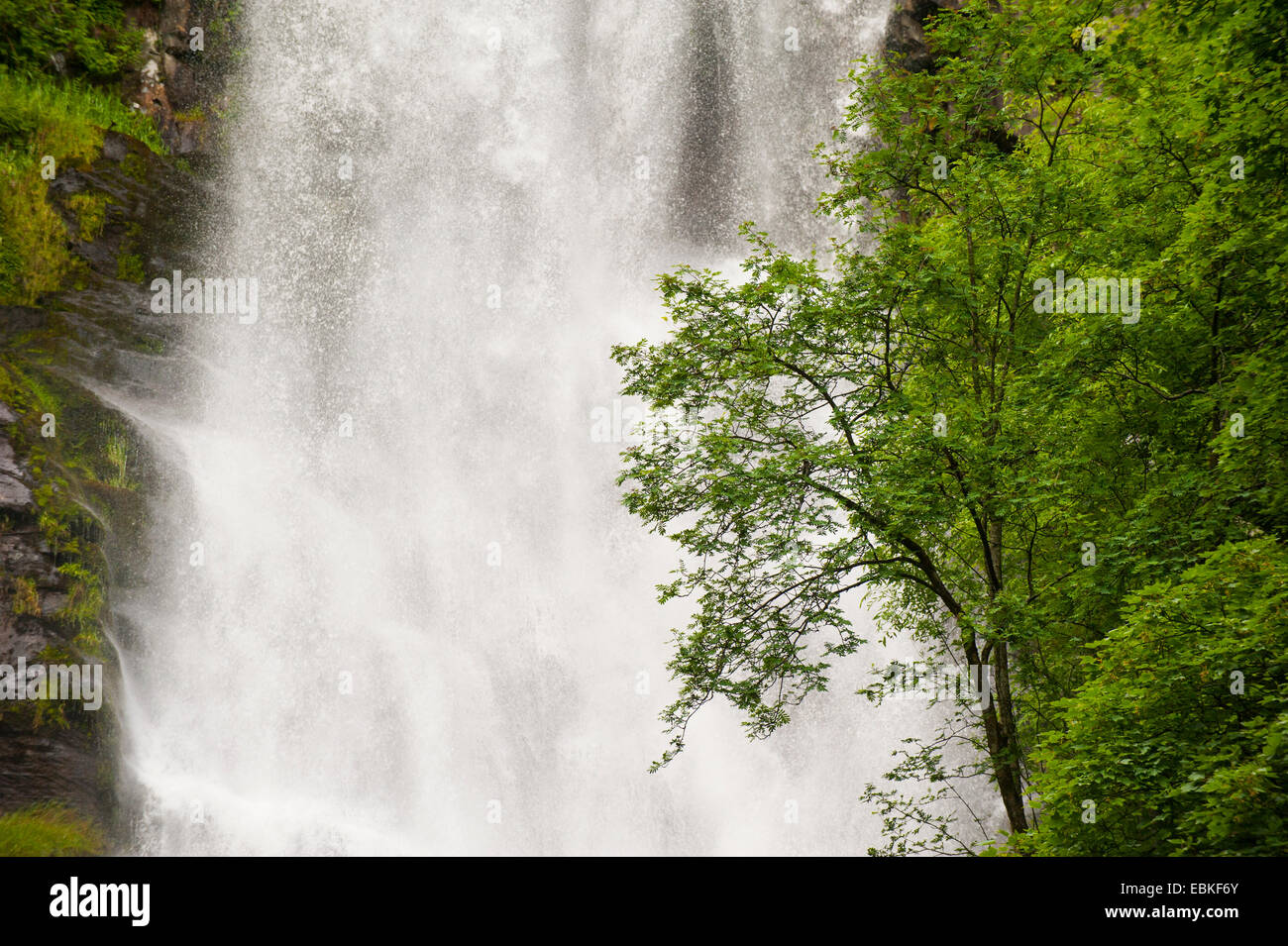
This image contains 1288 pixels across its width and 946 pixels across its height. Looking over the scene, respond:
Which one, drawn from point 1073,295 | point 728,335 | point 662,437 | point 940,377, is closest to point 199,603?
point 662,437

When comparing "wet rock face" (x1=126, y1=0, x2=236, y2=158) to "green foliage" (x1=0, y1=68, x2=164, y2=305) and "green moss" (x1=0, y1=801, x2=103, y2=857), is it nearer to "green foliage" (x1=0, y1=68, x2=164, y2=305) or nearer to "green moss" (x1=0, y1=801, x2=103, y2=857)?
"green foliage" (x1=0, y1=68, x2=164, y2=305)

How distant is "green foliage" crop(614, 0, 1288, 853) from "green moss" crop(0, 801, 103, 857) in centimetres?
983

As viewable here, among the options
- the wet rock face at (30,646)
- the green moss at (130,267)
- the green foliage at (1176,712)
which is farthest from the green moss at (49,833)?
the green foliage at (1176,712)

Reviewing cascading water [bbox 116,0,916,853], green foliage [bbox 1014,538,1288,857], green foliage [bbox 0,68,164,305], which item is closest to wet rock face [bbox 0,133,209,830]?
green foliage [bbox 0,68,164,305]

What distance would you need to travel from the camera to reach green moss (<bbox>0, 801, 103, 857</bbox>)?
13.0 metres

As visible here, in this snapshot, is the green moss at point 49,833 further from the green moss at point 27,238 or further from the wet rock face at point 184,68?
the wet rock face at point 184,68

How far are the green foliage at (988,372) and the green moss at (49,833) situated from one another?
32.3 ft

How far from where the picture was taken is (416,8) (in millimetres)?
23953

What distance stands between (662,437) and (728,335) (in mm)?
1446

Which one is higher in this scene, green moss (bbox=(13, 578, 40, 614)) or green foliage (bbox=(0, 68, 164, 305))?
green foliage (bbox=(0, 68, 164, 305))

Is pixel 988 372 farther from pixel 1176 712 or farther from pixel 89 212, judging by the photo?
pixel 89 212

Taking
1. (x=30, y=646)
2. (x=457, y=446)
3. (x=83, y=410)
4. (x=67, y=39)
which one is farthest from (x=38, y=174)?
→ (x=30, y=646)

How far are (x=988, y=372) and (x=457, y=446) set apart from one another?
13573 mm

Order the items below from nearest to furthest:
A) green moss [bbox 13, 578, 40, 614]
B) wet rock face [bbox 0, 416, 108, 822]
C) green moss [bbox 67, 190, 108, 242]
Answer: wet rock face [bbox 0, 416, 108, 822] → green moss [bbox 13, 578, 40, 614] → green moss [bbox 67, 190, 108, 242]
